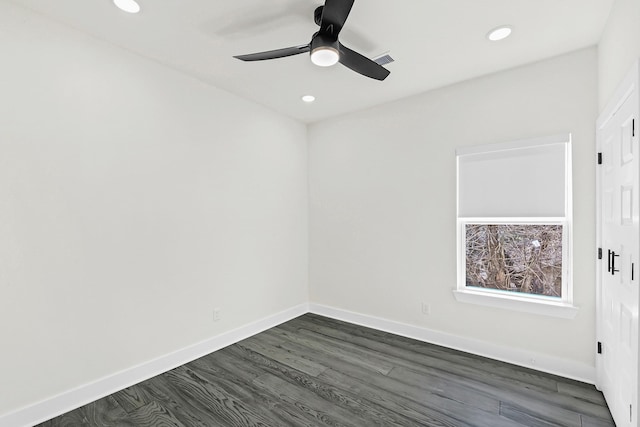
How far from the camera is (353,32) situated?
7.47 ft

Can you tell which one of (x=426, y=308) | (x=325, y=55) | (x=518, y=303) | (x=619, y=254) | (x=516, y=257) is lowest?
(x=426, y=308)

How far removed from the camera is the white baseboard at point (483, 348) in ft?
8.30

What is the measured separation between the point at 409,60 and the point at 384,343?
286cm

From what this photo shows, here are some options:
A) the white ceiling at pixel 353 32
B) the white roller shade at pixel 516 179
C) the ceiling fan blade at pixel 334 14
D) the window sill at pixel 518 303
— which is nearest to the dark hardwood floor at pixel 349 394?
the window sill at pixel 518 303

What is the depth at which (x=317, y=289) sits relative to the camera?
4.34 m

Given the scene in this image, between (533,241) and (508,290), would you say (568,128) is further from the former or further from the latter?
(508,290)

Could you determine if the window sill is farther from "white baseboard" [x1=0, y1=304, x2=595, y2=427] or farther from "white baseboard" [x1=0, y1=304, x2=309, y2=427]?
"white baseboard" [x1=0, y1=304, x2=309, y2=427]

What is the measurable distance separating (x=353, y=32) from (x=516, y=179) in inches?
77.9

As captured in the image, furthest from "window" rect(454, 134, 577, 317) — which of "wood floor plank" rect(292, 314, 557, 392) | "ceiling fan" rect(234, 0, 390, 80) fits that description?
"ceiling fan" rect(234, 0, 390, 80)

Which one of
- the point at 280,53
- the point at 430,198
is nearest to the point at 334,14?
the point at 280,53

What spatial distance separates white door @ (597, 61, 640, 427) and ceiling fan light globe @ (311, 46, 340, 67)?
5.13ft

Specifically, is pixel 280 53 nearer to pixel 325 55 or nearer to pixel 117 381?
pixel 325 55

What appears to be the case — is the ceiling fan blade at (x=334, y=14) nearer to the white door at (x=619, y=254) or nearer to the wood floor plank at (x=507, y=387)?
the white door at (x=619, y=254)

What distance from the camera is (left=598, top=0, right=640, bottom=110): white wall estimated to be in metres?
1.59
